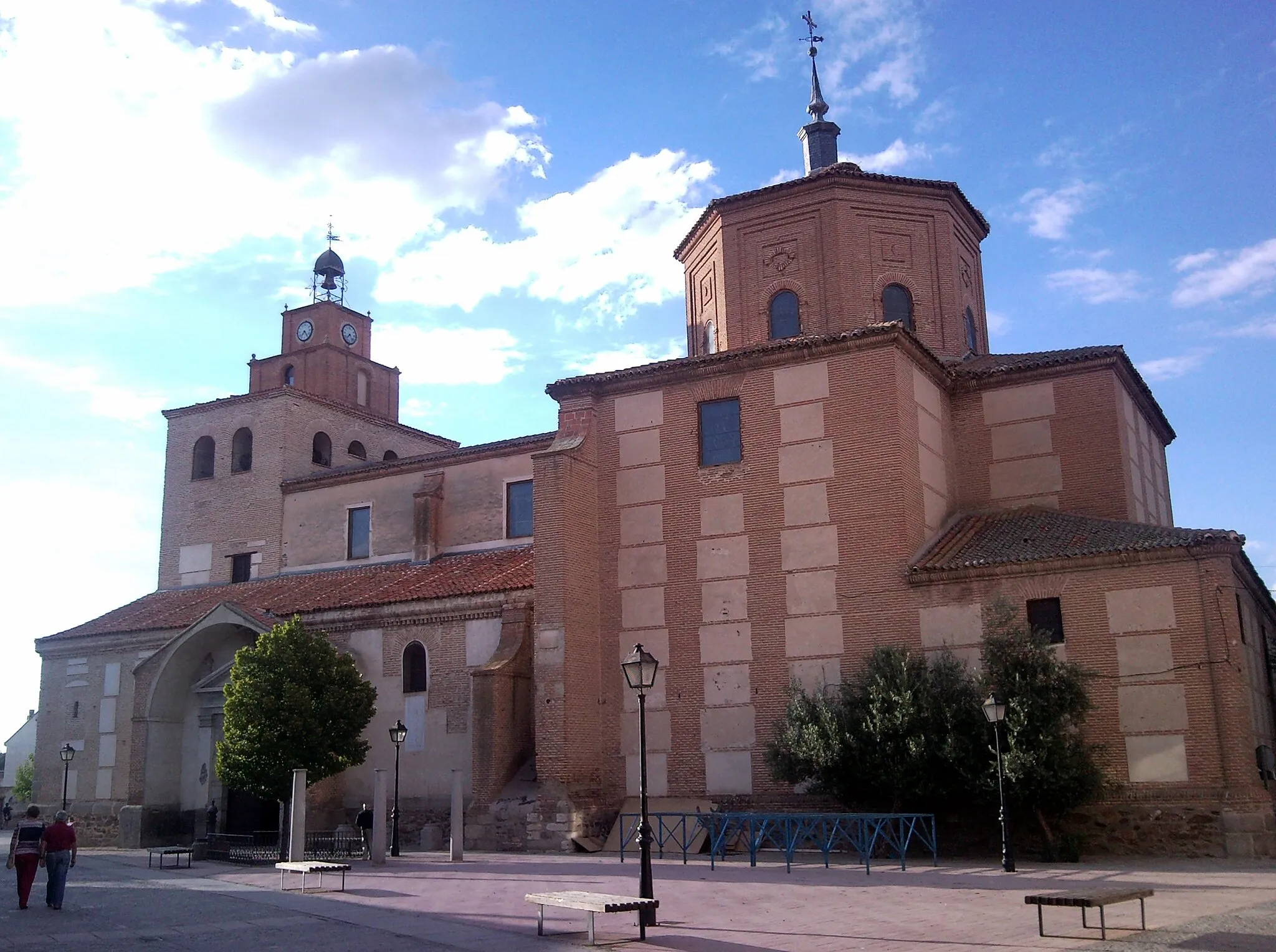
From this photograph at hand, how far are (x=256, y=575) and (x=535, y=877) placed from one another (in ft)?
64.3

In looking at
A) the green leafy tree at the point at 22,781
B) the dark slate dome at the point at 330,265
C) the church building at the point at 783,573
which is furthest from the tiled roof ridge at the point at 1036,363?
the green leafy tree at the point at 22,781

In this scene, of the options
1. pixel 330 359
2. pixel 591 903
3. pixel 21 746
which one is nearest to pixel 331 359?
pixel 330 359

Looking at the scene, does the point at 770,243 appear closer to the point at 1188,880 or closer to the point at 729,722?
the point at 729,722

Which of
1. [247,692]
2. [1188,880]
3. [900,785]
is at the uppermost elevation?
[247,692]

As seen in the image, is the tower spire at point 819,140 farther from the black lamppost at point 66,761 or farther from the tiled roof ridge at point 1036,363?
the black lamppost at point 66,761

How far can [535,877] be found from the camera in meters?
17.3

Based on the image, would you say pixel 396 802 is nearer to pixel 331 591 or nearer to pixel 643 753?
pixel 331 591

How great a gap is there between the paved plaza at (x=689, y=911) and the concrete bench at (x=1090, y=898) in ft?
0.56

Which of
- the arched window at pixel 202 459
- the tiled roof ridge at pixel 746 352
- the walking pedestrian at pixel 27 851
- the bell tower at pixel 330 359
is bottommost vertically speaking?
the walking pedestrian at pixel 27 851

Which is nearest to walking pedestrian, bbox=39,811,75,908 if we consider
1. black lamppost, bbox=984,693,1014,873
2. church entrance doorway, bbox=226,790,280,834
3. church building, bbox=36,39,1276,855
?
church building, bbox=36,39,1276,855

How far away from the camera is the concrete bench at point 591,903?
1112cm

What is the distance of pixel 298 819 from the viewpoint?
66.5ft

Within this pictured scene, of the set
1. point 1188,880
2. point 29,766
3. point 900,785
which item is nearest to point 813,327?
point 900,785

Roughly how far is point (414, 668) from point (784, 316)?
38.1 feet
